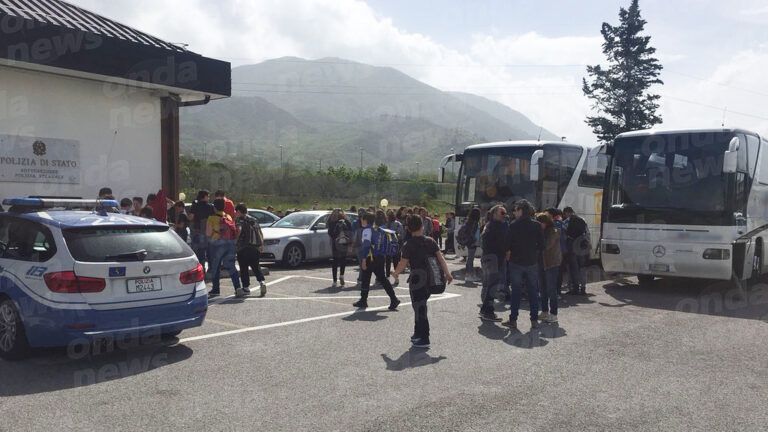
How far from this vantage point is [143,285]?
21.5 feet

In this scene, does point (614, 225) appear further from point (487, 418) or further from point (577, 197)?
point (487, 418)

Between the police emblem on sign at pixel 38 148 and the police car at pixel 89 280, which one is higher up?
the police emblem on sign at pixel 38 148

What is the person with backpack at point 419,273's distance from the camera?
748 cm

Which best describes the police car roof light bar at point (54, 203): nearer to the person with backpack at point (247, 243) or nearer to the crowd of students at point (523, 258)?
the person with backpack at point (247, 243)

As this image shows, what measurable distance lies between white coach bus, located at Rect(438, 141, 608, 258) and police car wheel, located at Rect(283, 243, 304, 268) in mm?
4099

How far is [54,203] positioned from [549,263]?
683 centimetres

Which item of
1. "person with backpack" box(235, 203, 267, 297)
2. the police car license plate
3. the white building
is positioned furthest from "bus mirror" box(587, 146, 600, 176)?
the white building

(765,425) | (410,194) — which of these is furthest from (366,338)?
(410,194)

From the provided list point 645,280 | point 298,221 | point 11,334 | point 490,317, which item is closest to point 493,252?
point 490,317

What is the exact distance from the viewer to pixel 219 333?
7.97m

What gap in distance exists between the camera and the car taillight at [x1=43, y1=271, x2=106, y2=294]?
6051 millimetres

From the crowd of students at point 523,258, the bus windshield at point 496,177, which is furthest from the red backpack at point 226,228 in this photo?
the bus windshield at point 496,177

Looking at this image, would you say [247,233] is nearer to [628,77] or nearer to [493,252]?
[493,252]

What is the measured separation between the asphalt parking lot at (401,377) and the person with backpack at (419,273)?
0.25 m
